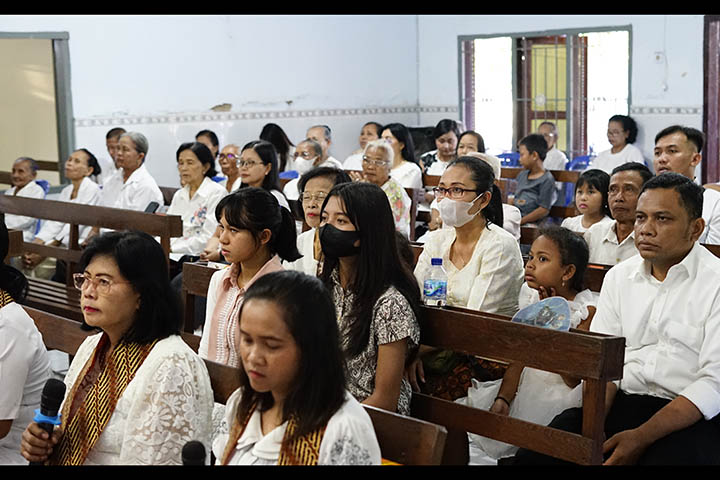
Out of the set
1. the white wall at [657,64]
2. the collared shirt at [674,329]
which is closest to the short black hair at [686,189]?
the collared shirt at [674,329]

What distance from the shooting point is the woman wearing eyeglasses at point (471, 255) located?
11.0ft

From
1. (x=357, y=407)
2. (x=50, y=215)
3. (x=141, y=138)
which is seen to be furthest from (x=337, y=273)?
(x=141, y=138)

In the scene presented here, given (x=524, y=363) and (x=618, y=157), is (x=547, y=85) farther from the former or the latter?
(x=524, y=363)

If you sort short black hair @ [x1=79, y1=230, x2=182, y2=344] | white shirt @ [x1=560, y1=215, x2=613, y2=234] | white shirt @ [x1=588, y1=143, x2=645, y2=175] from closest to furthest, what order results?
short black hair @ [x1=79, y1=230, x2=182, y2=344] → white shirt @ [x1=560, y1=215, x2=613, y2=234] → white shirt @ [x1=588, y1=143, x2=645, y2=175]

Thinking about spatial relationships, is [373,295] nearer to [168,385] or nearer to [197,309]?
[168,385]

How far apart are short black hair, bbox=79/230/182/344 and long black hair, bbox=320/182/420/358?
658 mm

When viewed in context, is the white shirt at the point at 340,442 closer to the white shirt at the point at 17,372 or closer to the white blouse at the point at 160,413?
the white blouse at the point at 160,413

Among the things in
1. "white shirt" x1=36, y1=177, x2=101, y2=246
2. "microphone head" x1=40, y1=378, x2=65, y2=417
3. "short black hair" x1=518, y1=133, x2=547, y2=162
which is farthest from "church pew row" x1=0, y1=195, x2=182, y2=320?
"short black hair" x1=518, y1=133, x2=547, y2=162

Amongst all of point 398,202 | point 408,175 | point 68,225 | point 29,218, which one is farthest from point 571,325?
point 29,218

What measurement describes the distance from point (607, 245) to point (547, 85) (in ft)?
20.2

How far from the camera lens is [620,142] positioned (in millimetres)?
8906

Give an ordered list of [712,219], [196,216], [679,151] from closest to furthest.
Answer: [712,219] < [679,151] < [196,216]

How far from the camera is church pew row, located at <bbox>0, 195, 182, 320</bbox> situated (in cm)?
483

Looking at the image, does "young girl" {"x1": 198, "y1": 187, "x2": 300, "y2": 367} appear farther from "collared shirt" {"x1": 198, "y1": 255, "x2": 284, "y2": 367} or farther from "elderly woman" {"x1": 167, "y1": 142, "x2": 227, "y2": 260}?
"elderly woman" {"x1": 167, "y1": 142, "x2": 227, "y2": 260}
